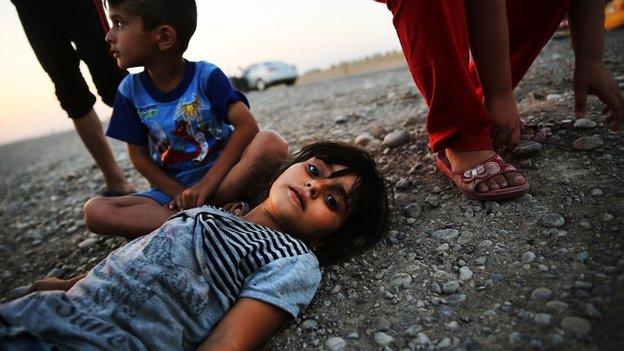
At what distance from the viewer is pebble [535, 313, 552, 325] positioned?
1.40 metres

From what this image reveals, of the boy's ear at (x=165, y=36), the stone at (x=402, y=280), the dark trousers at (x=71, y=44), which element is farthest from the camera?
the dark trousers at (x=71, y=44)

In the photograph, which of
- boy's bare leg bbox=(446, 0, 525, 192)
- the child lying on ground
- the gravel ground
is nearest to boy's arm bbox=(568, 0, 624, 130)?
the gravel ground

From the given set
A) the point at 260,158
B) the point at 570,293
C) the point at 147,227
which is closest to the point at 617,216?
the point at 570,293

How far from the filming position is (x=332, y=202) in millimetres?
2117

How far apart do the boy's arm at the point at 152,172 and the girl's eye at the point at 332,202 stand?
1.19m

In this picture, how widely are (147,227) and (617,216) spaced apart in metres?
2.64

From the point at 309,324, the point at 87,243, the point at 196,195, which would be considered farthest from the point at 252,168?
the point at 87,243

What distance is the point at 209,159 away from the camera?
2.76m

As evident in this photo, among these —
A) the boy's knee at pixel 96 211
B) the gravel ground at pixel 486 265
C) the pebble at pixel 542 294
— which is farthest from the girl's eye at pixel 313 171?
the boy's knee at pixel 96 211

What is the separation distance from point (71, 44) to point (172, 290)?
2.58 metres

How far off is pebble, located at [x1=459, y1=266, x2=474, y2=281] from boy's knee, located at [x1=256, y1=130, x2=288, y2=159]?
1.46 meters

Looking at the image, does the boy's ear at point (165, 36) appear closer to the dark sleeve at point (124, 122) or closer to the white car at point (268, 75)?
the dark sleeve at point (124, 122)

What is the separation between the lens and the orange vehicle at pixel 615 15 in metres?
8.40

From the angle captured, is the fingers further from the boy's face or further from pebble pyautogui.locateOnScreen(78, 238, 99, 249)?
pebble pyautogui.locateOnScreen(78, 238, 99, 249)
